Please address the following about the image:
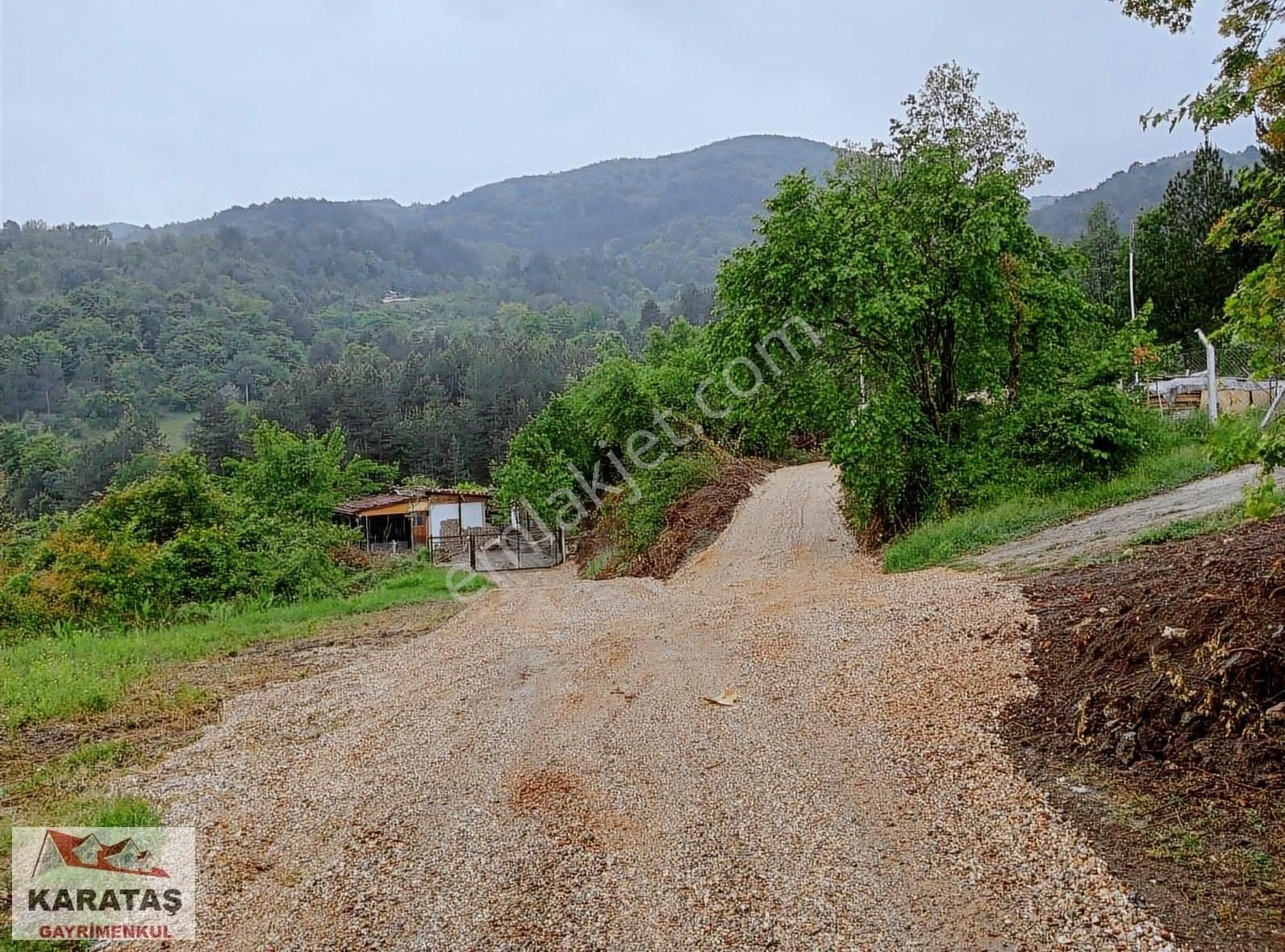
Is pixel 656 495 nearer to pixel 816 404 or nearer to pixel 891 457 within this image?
pixel 816 404

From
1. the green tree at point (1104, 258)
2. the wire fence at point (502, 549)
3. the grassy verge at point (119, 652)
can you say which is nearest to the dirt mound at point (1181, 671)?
the grassy verge at point (119, 652)

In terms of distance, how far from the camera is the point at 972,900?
3.65 metres

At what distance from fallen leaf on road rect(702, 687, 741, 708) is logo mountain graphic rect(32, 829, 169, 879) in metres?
3.62

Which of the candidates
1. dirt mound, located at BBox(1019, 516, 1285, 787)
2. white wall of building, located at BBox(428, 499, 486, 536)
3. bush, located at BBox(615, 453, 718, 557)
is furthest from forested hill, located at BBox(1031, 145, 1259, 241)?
dirt mound, located at BBox(1019, 516, 1285, 787)

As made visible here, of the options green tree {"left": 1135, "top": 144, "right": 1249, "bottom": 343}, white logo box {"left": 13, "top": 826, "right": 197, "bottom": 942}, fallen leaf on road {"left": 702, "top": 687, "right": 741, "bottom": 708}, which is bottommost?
fallen leaf on road {"left": 702, "top": 687, "right": 741, "bottom": 708}

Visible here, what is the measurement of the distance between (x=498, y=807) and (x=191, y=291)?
13897 cm

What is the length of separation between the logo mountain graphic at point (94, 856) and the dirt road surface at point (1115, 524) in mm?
8738

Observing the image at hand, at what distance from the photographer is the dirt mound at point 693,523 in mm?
18781

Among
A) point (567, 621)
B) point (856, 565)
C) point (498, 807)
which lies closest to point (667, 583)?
point (856, 565)

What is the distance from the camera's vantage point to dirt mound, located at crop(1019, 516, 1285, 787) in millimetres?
4500

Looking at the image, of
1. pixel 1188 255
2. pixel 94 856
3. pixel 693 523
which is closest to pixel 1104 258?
pixel 1188 255

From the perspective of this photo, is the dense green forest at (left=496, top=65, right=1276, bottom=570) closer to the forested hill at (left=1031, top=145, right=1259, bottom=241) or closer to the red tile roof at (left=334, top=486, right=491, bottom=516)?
the red tile roof at (left=334, top=486, right=491, bottom=516)

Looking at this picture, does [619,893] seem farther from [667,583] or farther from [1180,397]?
[1180,397]

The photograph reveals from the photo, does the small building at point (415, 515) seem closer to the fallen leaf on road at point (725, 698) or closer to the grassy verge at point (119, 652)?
the grassy verge at point (119, 652)
